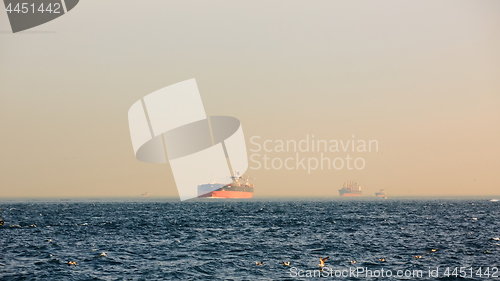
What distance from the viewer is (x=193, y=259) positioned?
113 feet

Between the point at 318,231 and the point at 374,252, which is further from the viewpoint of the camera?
the point at 318,231

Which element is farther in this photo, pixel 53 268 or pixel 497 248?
pixel 497 248

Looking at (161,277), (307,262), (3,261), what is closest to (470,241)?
(307,262)

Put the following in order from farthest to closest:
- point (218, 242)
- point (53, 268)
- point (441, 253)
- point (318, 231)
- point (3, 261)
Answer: point (318, 231) → point (218, 242) → point (441, 253) → point (3, 261) → point (53, 268)

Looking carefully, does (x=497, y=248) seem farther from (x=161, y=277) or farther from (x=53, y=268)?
(x=53, y=268)

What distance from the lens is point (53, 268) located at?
30750 mm

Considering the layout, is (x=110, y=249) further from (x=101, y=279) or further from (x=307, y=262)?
(x=307, y=262)

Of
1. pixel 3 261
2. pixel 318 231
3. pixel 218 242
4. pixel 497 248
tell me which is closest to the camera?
pixel 3 261

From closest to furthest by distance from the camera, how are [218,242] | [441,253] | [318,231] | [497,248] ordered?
[441,253], [497,248], [218,242], [318,231]

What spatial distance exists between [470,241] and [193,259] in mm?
29671

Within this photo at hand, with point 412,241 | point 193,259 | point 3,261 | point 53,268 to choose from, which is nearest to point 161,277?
point 193,259

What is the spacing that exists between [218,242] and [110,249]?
10.7 meters

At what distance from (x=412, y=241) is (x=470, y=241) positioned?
6.12 metres

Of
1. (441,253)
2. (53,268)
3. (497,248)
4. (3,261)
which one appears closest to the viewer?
(53,268)
